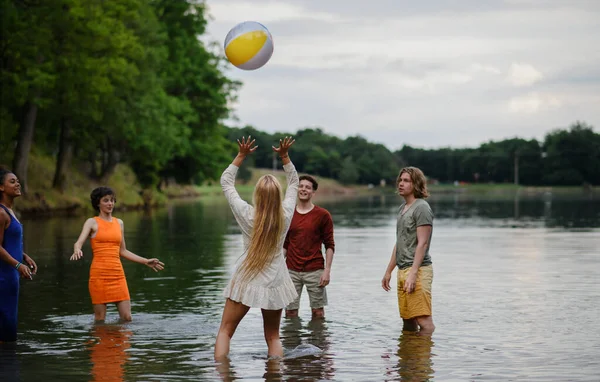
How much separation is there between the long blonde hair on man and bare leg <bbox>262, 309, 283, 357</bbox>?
495 mm

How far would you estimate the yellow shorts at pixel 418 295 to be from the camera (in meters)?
11.1

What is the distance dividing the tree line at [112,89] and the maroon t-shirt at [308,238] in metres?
27.5

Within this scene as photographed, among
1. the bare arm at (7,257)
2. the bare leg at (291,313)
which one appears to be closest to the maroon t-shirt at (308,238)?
the bare leg at (291,313)

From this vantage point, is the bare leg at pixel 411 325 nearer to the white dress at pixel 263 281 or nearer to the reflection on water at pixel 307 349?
the reflection on water at pixel 307 349

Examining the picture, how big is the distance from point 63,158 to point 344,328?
36.0 meters

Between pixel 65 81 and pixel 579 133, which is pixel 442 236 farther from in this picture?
pixel 579 133

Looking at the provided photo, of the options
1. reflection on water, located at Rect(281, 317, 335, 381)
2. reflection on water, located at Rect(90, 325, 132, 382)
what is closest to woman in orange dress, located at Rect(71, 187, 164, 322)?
reflection on water, located at Rect(90, 325, 132, 382)

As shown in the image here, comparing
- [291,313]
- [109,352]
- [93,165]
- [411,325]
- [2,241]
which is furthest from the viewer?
[93,165]

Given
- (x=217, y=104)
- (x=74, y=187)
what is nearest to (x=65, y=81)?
(x=74, y=187)

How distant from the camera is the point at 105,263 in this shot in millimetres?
12461

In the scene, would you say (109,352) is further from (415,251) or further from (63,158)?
(63,158)

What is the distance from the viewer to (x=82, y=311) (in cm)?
1405

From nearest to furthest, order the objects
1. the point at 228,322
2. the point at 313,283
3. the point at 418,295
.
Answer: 1. the point at 228,322
2. the point at 418,295
3. the point at 313,283

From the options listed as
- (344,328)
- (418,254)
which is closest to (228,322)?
(418,254)
